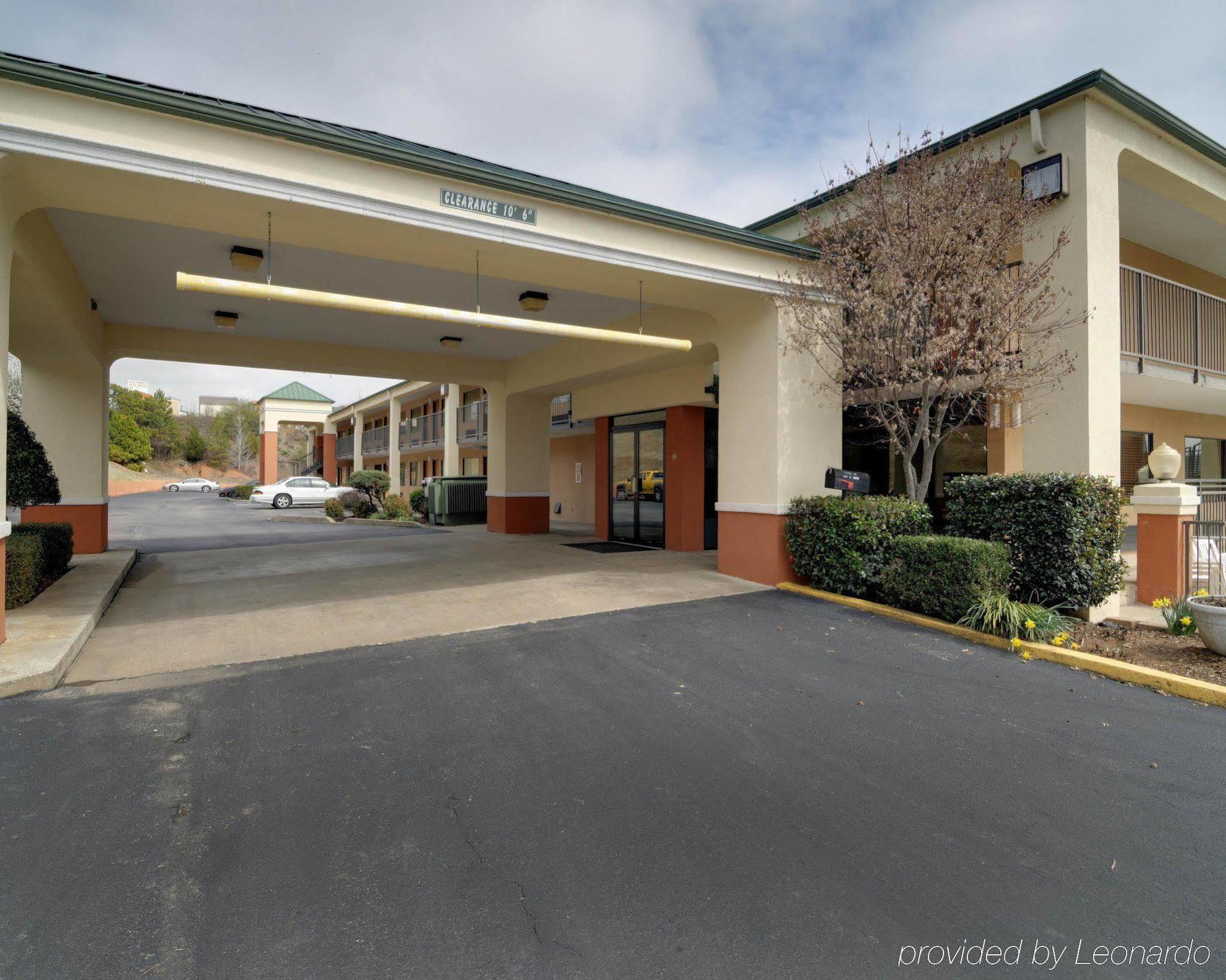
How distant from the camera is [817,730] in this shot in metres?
4.06

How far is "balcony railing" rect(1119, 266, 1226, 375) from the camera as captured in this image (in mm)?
9570

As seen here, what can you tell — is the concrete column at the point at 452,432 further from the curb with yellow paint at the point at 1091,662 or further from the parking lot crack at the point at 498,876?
the parking lot crack at the point at 498,876

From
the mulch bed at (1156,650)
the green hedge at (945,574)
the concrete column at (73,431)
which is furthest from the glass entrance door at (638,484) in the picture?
the concrete column at (73,431)

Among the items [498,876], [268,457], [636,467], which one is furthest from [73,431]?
[268,457]

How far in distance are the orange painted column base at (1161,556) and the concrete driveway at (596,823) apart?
4.25 m

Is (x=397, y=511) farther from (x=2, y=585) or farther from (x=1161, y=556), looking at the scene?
(x=1161, y=556)

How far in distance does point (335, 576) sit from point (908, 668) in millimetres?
7624

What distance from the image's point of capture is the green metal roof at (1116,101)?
24.5ft

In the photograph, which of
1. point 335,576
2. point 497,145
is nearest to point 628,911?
point 335,576

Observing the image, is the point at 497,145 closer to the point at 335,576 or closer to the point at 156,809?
the point at 335,576

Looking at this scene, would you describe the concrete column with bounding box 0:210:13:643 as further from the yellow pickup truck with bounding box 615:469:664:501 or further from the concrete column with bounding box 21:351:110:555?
the yellow pickup truck with bounding box 615:469:664:501

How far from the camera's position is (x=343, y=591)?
8.26 meters

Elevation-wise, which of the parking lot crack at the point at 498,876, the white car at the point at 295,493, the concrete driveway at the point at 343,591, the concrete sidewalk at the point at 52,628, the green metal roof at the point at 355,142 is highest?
the green metal roof at the point at 355,142

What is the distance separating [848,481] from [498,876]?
6.93 meters
